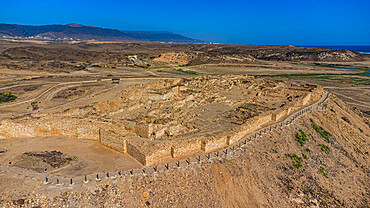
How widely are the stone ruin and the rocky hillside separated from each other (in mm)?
1509

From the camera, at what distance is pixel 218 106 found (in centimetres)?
2600

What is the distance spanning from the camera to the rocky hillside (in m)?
11.0

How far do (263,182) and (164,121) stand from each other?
8347mm

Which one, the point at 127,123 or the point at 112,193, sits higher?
the point at 127,123

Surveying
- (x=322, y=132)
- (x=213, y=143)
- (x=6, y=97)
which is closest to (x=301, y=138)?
(x=322, y=132)

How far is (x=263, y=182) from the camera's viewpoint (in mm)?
13289

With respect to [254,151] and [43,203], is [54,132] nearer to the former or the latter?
[43,203]

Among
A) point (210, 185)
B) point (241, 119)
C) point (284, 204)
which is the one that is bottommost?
point (284, 204)

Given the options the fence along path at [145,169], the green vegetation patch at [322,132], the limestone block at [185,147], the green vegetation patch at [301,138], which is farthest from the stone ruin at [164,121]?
the green vegetation patch at [322,132]

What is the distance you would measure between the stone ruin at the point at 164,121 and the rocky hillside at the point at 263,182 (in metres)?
1.51

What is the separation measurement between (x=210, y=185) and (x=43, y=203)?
7.18 metres

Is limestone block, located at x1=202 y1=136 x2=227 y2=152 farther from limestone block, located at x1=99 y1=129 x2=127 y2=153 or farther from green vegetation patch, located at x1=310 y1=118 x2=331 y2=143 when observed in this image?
green vegetation patch, located at x1=310 y1=118 x2=331 y2=143

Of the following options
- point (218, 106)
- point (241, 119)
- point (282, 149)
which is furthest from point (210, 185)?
point (218, 106)

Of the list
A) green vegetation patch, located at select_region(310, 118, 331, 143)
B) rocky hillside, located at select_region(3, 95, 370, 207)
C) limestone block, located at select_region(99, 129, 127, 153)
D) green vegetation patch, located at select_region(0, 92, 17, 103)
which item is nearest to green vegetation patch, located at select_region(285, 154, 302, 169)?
rocky hillside, located at select_region(3, 95, 370, 207)
